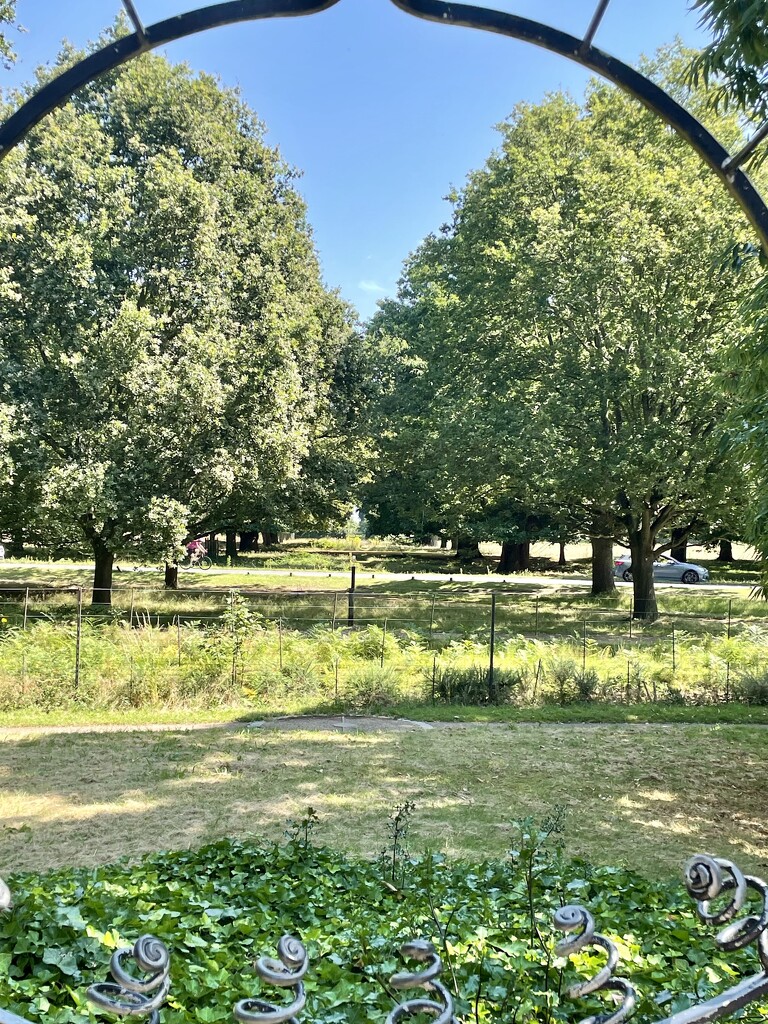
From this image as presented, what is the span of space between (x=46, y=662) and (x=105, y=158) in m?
10.5

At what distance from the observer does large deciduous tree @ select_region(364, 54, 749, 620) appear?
1400 cm

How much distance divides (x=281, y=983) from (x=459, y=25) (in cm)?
211

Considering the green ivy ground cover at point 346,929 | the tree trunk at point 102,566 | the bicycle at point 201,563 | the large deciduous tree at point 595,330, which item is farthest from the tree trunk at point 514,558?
the green ivy ground cover at point 346,929

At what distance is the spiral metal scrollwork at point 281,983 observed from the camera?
1153 millimetres

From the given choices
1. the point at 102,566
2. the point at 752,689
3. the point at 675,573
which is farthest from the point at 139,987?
the point at 675,573

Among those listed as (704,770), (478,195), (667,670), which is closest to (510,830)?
(704,770)

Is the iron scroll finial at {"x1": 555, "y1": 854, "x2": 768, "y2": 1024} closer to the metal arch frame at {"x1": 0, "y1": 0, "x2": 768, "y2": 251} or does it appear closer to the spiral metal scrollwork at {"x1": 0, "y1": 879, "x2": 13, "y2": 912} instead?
the spiral metal scrollwork at {"x1": 0, "y1": 879, "x2": 13, "y2": 912}

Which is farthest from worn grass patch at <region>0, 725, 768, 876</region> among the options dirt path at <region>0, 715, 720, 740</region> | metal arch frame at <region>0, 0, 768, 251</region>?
metal arch frame at <region>0, 0, 768, 251</region>

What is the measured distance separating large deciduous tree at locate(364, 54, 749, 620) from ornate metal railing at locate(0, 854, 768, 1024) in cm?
1190

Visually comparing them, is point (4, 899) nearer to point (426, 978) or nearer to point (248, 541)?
point (426, 978)

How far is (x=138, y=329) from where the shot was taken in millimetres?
12812

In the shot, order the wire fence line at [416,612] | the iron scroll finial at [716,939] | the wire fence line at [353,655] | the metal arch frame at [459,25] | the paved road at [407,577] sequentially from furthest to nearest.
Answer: the paved road at [407,577] → the wire fence line at [416,612] → the wire fence line at [353,655] → the metal arch frame at [459,25] → the iron scroll finial at [716,939]

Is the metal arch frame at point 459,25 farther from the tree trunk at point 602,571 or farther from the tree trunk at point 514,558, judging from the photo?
the tree trunk at point 514,558

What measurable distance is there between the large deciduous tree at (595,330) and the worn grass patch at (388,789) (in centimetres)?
742
